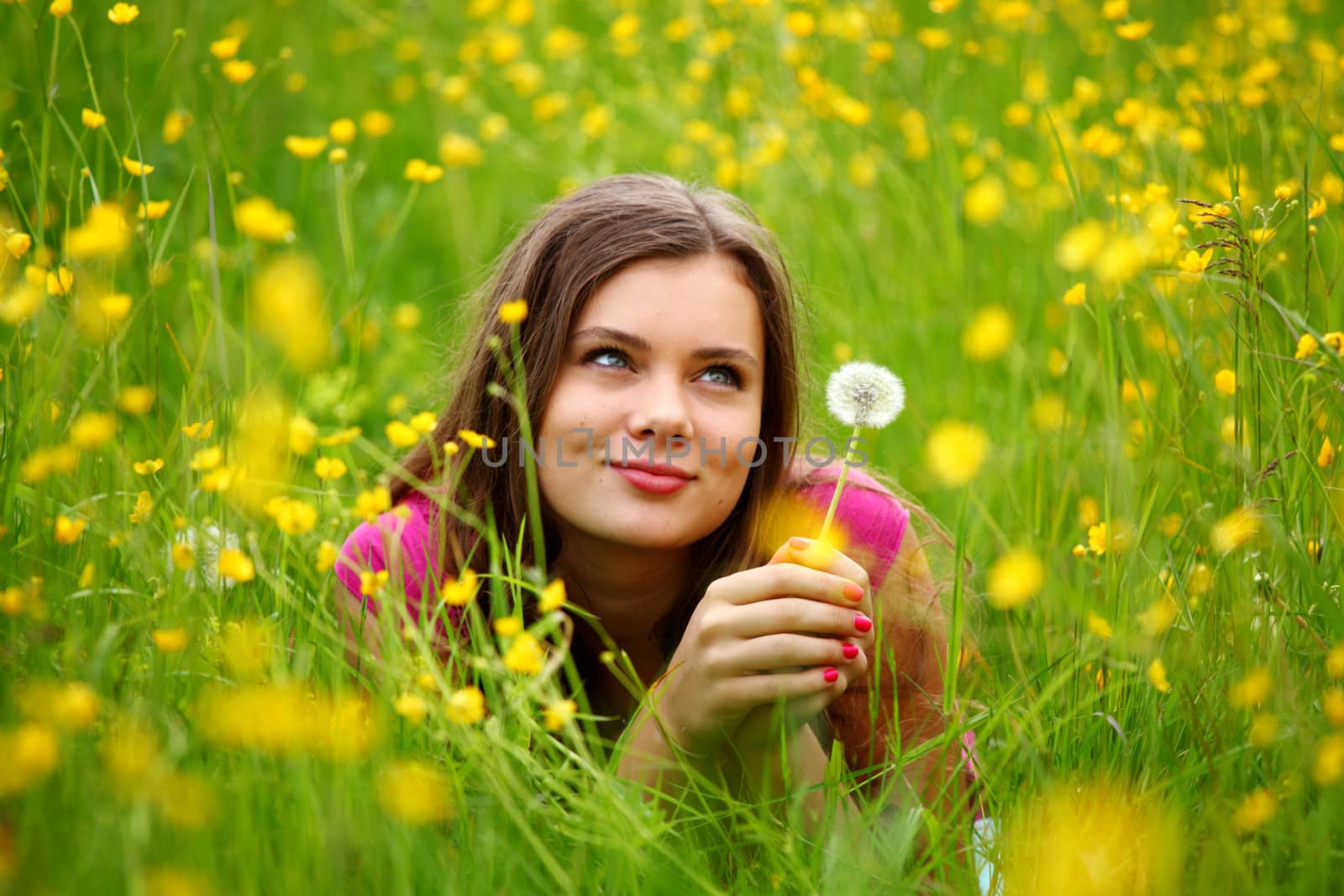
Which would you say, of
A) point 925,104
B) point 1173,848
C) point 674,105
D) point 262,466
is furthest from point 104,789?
point 674,105

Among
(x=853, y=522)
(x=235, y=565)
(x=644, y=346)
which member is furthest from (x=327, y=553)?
(x=853, y=522)

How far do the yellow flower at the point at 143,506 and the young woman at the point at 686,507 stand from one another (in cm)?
24

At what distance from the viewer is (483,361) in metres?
1.74

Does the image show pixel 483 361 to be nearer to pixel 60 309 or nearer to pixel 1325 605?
pixel 60 309

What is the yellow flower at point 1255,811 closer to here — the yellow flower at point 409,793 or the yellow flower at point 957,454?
the yellow flower at point 957,454

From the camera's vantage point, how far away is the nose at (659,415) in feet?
4.62

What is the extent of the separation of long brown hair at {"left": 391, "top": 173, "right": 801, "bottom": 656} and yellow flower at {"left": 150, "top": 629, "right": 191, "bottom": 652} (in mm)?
573

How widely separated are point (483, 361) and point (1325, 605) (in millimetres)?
1120

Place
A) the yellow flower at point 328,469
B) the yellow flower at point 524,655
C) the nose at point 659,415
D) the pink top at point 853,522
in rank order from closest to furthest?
the yellow flower at point 524,655 < the yellow flower at point 328,469 < the nose at point 659,415 < the pink top at point 853,522

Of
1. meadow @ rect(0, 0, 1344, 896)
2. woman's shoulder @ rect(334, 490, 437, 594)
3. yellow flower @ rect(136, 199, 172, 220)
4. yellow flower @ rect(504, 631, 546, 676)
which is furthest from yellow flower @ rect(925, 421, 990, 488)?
yellow flower @ rect(136, 199, 172, 220)

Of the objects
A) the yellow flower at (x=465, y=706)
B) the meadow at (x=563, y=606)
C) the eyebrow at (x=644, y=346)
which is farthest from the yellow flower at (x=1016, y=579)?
the eyebrow at (x=644, y=346)

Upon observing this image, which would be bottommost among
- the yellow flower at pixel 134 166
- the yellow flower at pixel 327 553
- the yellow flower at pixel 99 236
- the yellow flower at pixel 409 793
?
the yellow flower at pixel 409 793

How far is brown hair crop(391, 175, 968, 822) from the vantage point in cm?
158

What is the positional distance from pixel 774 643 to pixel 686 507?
28 cm
